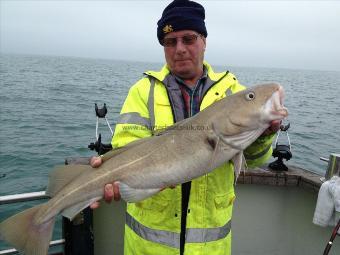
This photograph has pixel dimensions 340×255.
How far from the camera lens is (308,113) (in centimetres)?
2781

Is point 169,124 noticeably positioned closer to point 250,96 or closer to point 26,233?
point 250,96

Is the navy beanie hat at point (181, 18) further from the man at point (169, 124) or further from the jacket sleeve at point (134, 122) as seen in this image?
the jacket sleeve at point (134, 122)

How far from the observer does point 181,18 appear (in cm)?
383

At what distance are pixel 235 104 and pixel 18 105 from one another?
79.8ft

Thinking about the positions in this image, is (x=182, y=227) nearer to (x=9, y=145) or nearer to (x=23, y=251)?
(x=23, y=251)

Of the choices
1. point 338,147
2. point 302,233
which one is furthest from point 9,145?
point 338,147

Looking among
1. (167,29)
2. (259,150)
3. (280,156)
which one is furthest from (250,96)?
(280,156)

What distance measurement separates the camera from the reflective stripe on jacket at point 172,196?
3.39 meters

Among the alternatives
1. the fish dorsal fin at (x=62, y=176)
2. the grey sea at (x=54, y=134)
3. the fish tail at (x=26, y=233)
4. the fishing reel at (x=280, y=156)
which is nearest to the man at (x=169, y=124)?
the fish dorsal fin at (x=62, y=176)

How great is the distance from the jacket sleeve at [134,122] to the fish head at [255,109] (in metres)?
0.78

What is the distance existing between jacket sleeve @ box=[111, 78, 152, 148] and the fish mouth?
3.89ft

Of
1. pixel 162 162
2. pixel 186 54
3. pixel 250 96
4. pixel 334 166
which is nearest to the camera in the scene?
pixel 250 96

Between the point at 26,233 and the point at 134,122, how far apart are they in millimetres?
1428

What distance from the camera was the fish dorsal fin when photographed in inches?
136
